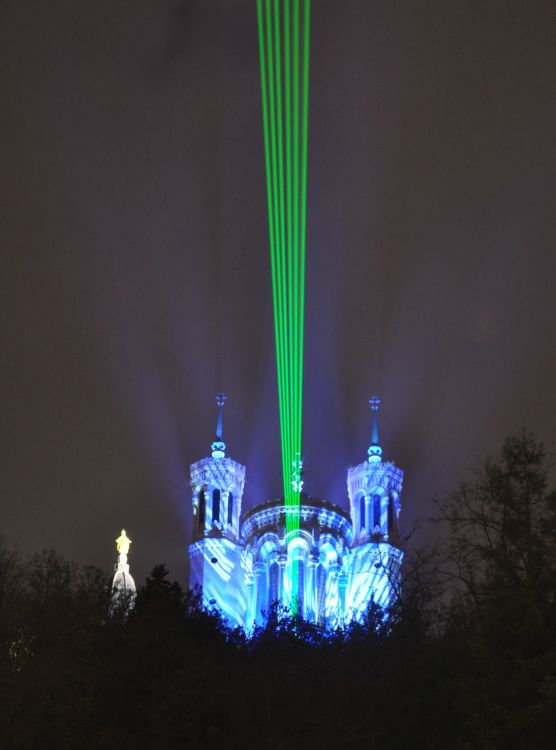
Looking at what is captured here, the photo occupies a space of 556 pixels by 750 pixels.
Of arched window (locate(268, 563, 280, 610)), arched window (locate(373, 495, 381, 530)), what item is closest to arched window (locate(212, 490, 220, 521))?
arched window (locate(268, 563, 280, 610))

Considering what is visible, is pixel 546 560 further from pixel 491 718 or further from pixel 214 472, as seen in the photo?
pixel 214 472

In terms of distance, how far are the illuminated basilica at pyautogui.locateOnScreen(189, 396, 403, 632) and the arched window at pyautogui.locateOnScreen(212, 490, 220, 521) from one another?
72 millimetres

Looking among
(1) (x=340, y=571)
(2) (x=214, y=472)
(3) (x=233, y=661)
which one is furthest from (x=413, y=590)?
(2) (x=214, y=472)

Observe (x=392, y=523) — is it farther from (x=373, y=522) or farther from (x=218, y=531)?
(x=218, y=531)

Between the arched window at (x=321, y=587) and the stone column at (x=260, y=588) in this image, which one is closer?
the arched window at (x=321, y=587)

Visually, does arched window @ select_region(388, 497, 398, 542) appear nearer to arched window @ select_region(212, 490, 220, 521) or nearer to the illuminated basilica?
the illuminated basilica

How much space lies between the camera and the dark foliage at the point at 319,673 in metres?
35.8

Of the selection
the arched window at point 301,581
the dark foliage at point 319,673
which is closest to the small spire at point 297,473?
the arched window at point 301,581

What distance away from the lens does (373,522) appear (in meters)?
85.3

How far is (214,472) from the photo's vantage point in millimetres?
87625

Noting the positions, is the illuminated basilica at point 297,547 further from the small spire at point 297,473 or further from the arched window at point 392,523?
the small spire at point 297,473

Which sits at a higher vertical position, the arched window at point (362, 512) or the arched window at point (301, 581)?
the arched window at point (362, 512)

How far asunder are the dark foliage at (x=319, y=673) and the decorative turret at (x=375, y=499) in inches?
1516

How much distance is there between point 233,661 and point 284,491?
37340 millimetres
